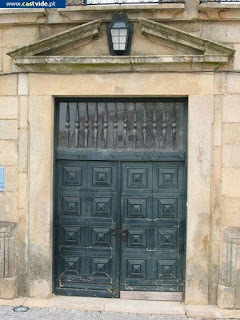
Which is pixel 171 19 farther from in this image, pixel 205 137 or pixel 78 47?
pixel 205 137

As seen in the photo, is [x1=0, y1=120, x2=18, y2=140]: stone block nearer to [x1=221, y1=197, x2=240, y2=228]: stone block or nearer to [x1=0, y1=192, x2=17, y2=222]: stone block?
[x1=0, y1=192, x2=17, y2=222]: stone block

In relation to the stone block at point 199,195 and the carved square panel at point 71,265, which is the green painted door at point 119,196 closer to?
the carved square panel at point 71,265

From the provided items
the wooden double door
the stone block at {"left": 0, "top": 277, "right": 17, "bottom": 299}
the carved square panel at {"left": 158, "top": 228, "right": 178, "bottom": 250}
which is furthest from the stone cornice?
the stone block at {"left": 0, "top": 277, "right": 17, "bottom": 299}

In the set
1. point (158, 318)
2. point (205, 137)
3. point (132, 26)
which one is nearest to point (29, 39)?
point (132, 26)

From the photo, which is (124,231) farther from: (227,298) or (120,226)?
(227,298)

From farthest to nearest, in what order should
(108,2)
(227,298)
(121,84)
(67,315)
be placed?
(108,2), (121,84), (227,298), (67,315)

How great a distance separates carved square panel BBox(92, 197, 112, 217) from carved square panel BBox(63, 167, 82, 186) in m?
0.39

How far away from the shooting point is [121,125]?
657 centimetres

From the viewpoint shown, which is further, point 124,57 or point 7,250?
point 7,250

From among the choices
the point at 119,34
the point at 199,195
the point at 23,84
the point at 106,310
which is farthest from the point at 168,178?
the point at 23,84

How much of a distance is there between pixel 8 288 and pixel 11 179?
1707 millimetres

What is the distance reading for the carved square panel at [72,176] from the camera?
6.57m

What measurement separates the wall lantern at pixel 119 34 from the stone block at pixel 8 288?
3880 mm

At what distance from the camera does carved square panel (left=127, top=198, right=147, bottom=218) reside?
649 cm
